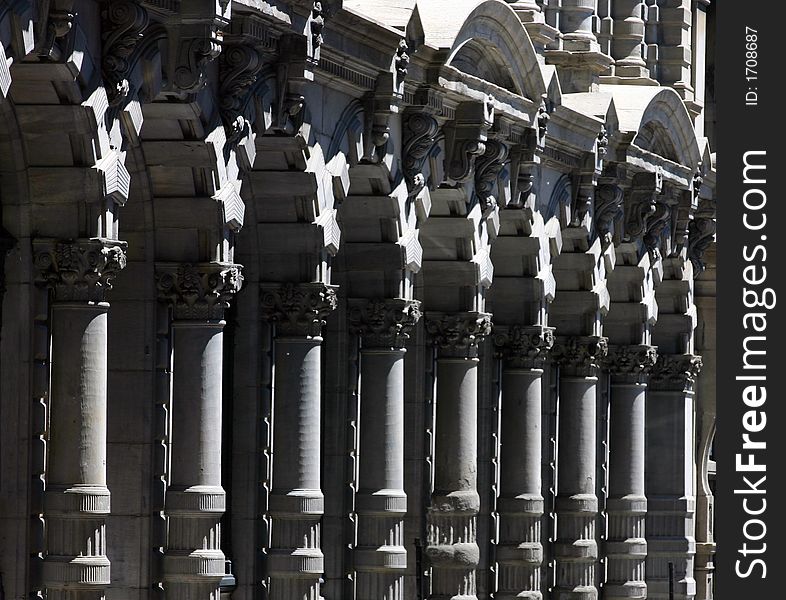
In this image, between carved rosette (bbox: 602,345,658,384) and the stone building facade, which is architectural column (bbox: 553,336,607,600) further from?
carved rosette (bbox: 602,345,658,384)

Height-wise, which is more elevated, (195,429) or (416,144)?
(416,144)

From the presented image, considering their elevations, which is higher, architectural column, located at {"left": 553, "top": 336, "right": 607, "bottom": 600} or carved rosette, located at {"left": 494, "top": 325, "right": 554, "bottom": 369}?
carved rosette, located at {"left": 494, "top": 325, "right": 554, "bottom": 369}

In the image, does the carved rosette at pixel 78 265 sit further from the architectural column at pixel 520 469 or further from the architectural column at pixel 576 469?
the architectural column at pixel 576 469

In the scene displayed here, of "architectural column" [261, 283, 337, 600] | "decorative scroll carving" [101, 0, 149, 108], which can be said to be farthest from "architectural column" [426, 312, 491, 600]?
"decorative scroll carving" [101, 0, 149, 108]

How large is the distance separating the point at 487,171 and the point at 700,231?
15.3 metres

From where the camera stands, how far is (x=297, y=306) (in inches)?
1491

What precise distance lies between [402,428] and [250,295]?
4.24 meters

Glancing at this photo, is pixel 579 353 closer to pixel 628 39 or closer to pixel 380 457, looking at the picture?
pixel 628 39

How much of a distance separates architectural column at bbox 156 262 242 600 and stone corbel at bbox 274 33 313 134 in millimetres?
2220

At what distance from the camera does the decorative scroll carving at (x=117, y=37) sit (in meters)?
31.3

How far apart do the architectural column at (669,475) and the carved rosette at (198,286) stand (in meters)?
23.9

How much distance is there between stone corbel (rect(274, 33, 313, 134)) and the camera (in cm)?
3538

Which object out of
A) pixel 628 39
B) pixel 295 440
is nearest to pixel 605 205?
pixel 628 39

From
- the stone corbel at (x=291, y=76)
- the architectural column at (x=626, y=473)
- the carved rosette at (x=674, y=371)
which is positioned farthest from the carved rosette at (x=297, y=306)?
the carved rosette at (x=674, y=371)
